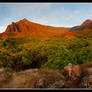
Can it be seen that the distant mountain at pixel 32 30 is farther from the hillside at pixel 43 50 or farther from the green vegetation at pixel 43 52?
the green vegetation at pixel 43 52

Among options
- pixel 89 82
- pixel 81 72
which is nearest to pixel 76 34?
pixel 81 72

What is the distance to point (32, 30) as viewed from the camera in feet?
21.6

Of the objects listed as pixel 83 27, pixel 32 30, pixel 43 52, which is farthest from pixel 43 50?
pixel 83 27

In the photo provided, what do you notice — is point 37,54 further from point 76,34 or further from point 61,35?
point 76,34

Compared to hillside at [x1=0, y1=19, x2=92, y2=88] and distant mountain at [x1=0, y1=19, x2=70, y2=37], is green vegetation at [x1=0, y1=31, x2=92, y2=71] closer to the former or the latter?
hillside at [x1=0, y1=19, x2=92, y2=88]

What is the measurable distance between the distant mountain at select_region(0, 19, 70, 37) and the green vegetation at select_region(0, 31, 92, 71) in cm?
63

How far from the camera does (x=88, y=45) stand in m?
5.01

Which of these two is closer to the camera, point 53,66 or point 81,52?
point 53,66

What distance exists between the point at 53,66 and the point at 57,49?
3.72 ft

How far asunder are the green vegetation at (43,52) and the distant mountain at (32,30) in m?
0.63

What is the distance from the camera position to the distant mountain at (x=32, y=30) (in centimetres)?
613

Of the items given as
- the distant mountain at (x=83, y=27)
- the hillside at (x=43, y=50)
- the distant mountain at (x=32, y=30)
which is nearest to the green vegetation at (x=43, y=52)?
the hillside at (x=43, y=50)

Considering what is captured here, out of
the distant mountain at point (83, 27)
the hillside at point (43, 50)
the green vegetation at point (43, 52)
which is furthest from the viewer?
the distant mountain at point (83, 27)

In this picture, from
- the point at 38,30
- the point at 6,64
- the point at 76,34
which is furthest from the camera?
the point at 38,30
